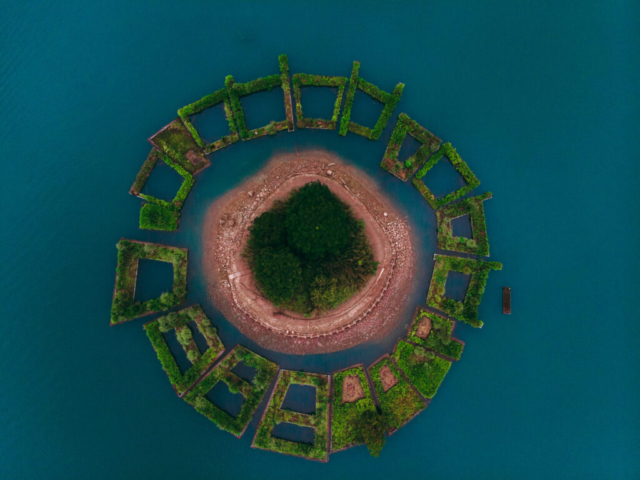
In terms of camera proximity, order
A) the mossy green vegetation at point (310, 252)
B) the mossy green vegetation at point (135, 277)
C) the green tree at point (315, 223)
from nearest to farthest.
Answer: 1. the green tree at point (315, 223)
2. the mossy green vegetation at point (310, 252)
3. the mossy green vegetation at point (135, 277)

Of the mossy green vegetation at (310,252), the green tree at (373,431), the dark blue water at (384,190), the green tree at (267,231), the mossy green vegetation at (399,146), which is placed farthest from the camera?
the mossy green vegetation at (399,146)

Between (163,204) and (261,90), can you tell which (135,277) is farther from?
(261,90)

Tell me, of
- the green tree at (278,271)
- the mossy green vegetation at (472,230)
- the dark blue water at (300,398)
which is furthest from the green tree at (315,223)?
the dark blue water at (300,398)

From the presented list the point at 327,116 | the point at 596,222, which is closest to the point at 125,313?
the point at 327,116

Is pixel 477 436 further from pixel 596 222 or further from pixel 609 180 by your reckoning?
pixel 609 180

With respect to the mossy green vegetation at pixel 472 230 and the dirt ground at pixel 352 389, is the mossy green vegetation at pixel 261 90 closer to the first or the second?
the mossy green vegetation at pixel 472 230

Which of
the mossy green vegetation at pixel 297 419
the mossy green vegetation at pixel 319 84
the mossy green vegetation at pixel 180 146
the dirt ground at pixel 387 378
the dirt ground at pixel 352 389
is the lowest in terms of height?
the mossy green vegetation at pixel 297 419

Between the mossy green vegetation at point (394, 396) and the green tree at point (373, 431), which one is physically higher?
the mossy green vegetation at point (394, 396)
